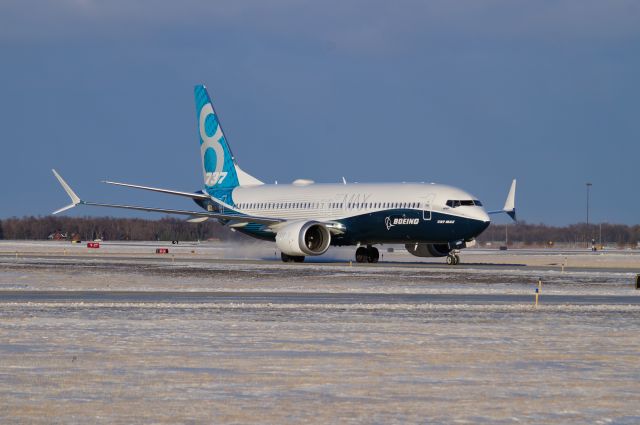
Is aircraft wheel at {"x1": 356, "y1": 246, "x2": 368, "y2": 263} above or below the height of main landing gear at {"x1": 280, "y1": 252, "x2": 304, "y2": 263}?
above

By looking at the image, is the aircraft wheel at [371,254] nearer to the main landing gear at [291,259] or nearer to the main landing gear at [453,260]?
the main landing gear at [291,259]

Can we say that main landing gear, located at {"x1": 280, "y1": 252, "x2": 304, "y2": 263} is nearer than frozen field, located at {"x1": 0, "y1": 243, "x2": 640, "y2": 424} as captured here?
No

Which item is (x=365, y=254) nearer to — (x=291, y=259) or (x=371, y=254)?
(x=371, y=254)

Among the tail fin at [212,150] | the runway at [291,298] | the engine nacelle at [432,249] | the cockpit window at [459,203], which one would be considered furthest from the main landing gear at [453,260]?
the runway at [291,298]

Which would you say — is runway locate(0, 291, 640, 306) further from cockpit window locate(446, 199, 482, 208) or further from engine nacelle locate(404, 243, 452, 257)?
engine nacelle locate(404, 243, 452, 257)

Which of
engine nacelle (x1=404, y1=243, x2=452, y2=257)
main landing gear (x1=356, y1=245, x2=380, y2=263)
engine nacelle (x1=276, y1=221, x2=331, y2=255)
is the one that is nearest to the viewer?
engine nacelle (x1=276, y1=221, x2=331, y2=255)

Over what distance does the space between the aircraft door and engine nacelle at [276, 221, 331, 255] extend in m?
5.66

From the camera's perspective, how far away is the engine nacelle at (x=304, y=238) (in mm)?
54406

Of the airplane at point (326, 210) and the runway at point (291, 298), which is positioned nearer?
the runway at point (291, 298)

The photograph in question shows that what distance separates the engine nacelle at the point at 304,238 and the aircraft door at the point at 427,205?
566cm

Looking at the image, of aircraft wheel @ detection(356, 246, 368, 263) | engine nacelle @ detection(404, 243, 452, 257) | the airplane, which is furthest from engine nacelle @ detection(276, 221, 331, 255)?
engine nacelle @ detection(404, 243, 452, 257)

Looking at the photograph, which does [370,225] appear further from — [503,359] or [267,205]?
[503,359]

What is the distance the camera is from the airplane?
5162cm

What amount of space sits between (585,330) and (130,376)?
10006 millimetres
